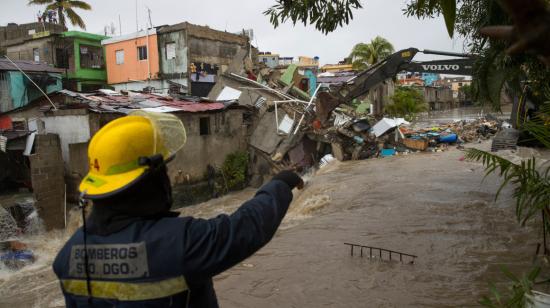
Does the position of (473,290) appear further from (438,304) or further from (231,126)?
(231,126)

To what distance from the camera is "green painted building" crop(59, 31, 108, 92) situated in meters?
24.5

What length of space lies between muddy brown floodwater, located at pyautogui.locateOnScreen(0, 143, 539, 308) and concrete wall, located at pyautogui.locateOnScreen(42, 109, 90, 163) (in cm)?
311

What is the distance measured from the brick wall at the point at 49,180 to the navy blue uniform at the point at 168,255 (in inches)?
494

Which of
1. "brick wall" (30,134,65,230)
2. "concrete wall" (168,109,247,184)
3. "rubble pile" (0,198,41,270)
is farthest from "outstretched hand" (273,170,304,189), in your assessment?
"concrete wall" (168,109,247,184)

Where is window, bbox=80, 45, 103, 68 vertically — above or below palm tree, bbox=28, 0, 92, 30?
below

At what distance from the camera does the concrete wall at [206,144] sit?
1616 centimetres

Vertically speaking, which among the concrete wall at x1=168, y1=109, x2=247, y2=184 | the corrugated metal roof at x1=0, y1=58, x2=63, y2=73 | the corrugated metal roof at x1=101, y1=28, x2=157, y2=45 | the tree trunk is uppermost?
the tree trunk

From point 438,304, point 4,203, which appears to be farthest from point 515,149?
point 4,203

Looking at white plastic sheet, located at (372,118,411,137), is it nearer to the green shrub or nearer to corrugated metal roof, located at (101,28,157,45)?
the green shrub

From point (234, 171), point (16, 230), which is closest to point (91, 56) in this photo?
point (234, 171)

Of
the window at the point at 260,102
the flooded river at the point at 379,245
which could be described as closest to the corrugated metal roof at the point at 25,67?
the flooded river at the point at 379,245

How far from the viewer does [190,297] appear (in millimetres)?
1587

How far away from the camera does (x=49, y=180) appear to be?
12.9 meters

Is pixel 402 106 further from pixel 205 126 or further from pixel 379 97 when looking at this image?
pixel 205 126
